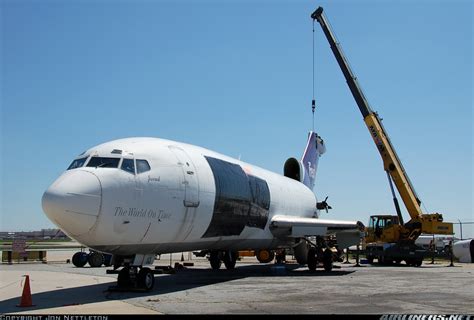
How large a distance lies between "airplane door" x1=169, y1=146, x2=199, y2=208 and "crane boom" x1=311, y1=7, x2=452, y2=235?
17990 millimetres

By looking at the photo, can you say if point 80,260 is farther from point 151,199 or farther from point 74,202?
point 74,202

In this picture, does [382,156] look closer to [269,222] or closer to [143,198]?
[269,222]

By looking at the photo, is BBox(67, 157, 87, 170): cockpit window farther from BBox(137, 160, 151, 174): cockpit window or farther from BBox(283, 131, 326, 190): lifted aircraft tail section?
BBox(283, 131, 326, 190): lifted aircraft tail section

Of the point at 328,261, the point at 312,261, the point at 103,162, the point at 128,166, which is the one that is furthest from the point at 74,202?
the point at 328,261

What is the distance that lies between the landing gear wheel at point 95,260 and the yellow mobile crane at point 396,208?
1509 centimetres

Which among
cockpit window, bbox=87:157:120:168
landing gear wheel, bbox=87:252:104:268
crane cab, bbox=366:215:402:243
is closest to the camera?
cockpit window, bbox=87:157:120:168

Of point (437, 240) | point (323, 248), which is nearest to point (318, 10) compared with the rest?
point (323, 248)

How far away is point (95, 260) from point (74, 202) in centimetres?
1685

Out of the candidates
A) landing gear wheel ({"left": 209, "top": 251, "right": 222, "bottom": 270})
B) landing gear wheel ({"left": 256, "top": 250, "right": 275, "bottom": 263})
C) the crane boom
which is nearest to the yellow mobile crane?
the crane boom

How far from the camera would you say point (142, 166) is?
1388 centimetres

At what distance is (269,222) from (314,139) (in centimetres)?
1362

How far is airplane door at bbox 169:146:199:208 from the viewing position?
1509 cm

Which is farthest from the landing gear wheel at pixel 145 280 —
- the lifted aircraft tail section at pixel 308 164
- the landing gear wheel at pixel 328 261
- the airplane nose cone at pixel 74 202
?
the lifted aircraft tail section at pixel 308 164

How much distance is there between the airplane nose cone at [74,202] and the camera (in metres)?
11.7
